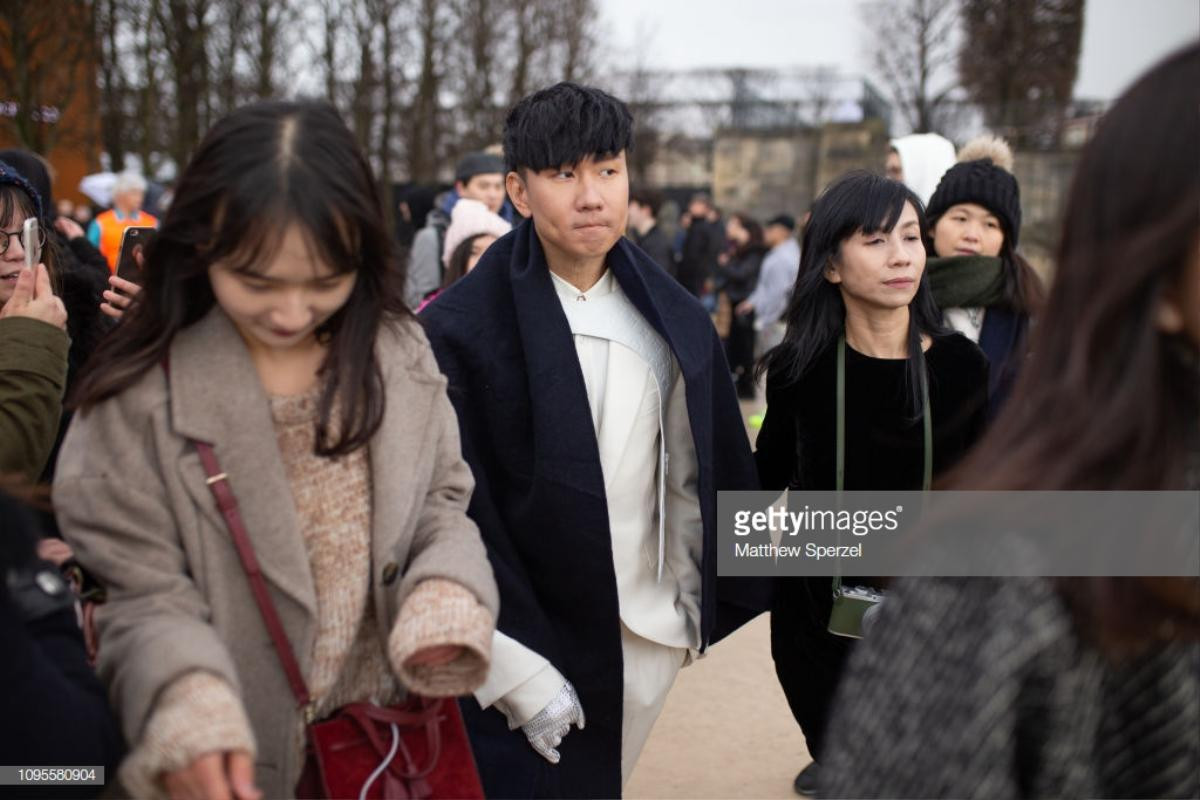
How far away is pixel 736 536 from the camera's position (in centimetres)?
317

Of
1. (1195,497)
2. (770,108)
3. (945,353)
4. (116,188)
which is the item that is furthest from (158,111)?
(1195,497)

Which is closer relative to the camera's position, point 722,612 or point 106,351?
point 106,351

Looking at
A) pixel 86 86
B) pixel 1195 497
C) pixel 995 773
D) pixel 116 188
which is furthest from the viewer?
pixel 86 86

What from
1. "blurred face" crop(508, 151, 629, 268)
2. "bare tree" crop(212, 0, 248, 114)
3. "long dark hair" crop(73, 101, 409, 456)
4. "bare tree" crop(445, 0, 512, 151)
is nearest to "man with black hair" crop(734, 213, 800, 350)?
"blurred face" crop(508, 151, 629, 268)

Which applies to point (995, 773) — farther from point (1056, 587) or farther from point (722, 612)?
point (722, 612)

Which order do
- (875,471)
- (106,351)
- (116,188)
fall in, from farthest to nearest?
1. (116,188)
2. (875,471)
3. (106,351)

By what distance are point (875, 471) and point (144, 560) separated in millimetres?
2054

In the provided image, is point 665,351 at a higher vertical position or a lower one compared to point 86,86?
lower

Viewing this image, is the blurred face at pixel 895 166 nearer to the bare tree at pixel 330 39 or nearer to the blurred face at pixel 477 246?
the blurred face at pixel 477 246

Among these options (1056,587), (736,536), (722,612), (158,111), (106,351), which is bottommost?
(722,612)

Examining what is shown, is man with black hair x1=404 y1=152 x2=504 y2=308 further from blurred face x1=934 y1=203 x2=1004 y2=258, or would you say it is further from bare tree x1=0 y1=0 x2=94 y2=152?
bare tree x1=0 y1=0 x2=94 y2=152

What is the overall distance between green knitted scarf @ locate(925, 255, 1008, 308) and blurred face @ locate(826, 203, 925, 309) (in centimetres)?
93

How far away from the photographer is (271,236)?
2.01 m

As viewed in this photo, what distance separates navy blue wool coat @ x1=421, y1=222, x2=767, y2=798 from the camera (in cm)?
289
